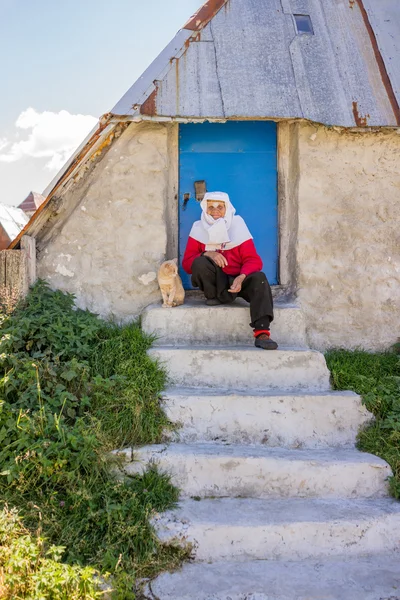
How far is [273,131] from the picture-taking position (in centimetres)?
574

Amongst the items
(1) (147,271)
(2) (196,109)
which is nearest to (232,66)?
(2) (196,109)

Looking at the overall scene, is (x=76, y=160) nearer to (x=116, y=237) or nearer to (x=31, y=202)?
(x=116, y=237)

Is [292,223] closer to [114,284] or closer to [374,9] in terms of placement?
[114,284]

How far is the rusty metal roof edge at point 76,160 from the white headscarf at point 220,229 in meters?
1.12

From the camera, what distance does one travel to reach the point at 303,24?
5.54m

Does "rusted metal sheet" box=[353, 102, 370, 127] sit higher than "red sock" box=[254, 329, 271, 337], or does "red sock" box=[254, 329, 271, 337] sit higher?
"rusted metal sheet" box=[353, 102, 370, 127]

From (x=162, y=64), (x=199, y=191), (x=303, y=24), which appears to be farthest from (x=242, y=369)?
(x=303, y=24)

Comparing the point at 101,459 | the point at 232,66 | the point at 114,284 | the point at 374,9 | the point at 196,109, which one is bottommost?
the point at 101,459

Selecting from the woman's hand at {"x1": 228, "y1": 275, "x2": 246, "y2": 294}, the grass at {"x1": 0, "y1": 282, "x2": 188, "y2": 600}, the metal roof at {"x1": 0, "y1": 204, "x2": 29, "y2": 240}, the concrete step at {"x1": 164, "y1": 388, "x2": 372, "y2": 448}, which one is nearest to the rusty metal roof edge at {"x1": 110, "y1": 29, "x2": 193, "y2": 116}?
the woman's hand at {"x1": 228, "y1": 275, "x2": 246, "y2": 294}

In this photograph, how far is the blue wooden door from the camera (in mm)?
5688

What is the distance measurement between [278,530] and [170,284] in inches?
94.2

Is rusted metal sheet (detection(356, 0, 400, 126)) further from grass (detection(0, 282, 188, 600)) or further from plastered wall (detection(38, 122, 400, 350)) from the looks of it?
grass (detection(0, 282, 188, 600))

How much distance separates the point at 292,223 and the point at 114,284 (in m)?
1.93

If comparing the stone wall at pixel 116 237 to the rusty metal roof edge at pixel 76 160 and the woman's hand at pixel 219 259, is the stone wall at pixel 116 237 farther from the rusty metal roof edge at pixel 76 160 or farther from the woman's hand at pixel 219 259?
the woman's hand at pixel 219 259
